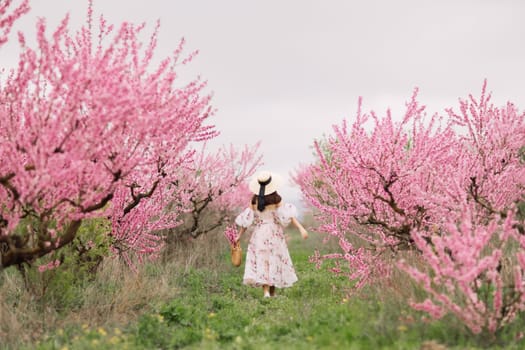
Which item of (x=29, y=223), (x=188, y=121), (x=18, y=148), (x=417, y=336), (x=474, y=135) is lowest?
(x=417, y=336)

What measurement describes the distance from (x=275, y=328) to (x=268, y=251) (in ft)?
9.32

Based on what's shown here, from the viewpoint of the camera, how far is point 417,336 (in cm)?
553

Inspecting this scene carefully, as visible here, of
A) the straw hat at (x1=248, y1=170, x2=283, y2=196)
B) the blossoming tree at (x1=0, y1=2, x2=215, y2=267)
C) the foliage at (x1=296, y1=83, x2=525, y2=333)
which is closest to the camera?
the blossoming tree at (x1=0, y1=2, x2=215, y2=267)

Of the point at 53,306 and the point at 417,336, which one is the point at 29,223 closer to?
the point at 53,306

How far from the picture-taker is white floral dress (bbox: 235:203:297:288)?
9148 mm

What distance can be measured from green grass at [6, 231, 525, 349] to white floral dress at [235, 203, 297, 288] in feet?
2.17

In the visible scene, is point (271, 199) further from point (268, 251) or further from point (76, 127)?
point (76, 127)

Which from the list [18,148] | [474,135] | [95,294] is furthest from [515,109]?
[18,148]

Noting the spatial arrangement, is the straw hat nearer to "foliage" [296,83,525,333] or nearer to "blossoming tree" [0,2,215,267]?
"foliage" [296,83,525,333]

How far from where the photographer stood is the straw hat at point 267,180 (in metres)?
9.00

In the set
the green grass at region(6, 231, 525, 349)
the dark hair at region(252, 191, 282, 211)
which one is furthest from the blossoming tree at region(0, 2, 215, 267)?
the dark hair at region(252, 191, 282, 211)

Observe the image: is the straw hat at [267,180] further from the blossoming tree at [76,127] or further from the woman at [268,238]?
the blossoming tree at [76,127]

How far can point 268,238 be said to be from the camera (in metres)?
9.19

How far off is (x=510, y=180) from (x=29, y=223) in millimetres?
7555
